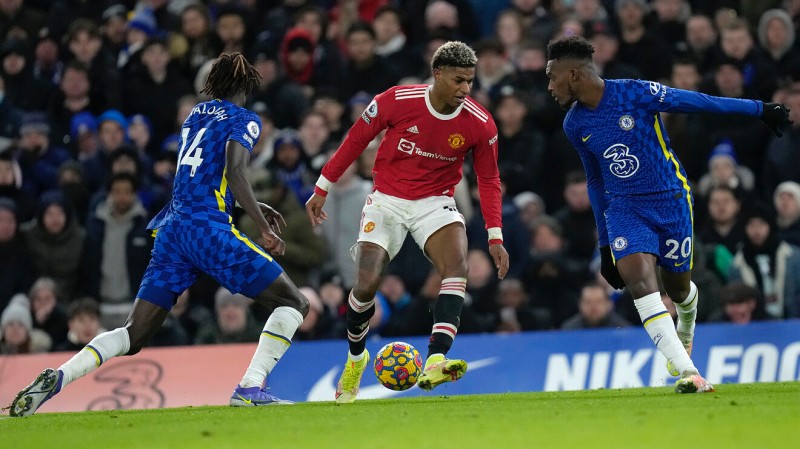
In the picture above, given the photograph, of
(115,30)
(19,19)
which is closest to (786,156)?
(115,30)

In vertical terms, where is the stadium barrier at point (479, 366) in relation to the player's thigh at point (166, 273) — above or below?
below

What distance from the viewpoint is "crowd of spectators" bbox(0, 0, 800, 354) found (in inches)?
567

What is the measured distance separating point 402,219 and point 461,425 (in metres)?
3.07

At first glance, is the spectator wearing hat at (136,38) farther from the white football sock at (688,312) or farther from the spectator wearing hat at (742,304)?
the white football sock at (688,312)

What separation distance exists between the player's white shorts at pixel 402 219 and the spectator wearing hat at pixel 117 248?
5.24 meters

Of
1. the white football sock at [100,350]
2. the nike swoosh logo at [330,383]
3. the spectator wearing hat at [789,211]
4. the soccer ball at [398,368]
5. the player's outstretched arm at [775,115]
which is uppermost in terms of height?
the player's outstretched arm at [775,115]

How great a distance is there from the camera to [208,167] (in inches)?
387

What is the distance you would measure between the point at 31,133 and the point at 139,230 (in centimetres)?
251

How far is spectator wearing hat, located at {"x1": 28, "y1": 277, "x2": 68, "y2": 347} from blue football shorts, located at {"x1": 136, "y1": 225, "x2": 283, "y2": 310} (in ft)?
17.3

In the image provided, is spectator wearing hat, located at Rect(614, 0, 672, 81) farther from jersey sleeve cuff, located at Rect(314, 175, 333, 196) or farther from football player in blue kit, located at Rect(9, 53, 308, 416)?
football player in blue kit, located at Rect(9, 53, 308, 416)

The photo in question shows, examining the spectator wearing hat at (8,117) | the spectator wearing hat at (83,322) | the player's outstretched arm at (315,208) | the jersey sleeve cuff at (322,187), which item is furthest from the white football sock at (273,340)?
the spectator wearing hat at (8,117)

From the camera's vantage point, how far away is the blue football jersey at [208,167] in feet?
32.1

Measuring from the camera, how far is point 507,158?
1558cm

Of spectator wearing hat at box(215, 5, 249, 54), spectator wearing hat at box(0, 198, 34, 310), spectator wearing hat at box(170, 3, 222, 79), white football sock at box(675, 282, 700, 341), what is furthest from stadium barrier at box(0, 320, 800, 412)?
spectator wearing hat at box(215, 5, 249, 54)
